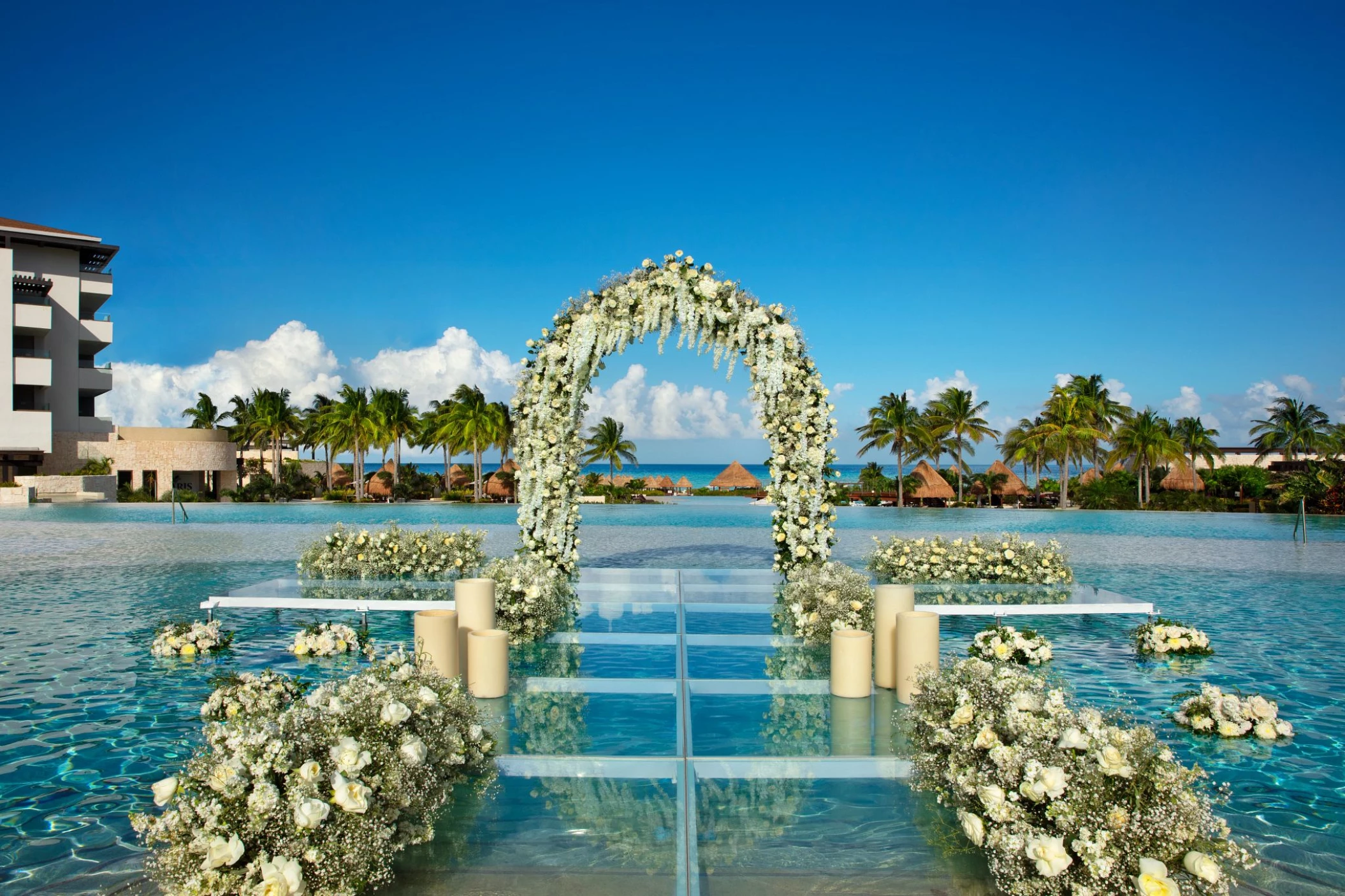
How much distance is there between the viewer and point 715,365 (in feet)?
25.2

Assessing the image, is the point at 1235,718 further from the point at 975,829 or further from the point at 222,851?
the point at 222,851

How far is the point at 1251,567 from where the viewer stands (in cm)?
1398

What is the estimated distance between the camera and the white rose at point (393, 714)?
2971 mm

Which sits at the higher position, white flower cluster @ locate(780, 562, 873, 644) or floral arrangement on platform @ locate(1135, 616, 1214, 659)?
white flower cluster @ locate(780, 562, 873, 644)

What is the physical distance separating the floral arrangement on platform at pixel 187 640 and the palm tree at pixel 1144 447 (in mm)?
35323

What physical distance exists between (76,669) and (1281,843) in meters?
7.77

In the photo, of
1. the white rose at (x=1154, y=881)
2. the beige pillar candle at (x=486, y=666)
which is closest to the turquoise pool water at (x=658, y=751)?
the beige pillar candle at (x=486, y=666)

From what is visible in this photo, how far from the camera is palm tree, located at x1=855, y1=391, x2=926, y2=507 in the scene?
38.1 meters

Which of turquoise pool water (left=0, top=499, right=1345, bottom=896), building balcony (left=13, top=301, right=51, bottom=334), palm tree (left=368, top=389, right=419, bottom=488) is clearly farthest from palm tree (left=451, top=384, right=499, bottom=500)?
turquoise pool water (left=0, top=499, right=1345, bottom=896)

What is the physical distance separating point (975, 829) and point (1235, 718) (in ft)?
10.7

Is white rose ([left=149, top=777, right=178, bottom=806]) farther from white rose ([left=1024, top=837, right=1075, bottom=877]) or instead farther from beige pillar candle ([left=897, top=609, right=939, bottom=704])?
beige pillar candle ([left=897, top=609, right=939, bottom=704])

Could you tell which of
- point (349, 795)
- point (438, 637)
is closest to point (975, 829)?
point (349, 795)

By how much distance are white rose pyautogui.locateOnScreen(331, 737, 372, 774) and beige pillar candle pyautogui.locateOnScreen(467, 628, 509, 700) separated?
205cm

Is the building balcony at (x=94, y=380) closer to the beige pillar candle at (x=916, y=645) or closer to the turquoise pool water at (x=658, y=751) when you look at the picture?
the turquoise pool water at (x=658, y=751)
